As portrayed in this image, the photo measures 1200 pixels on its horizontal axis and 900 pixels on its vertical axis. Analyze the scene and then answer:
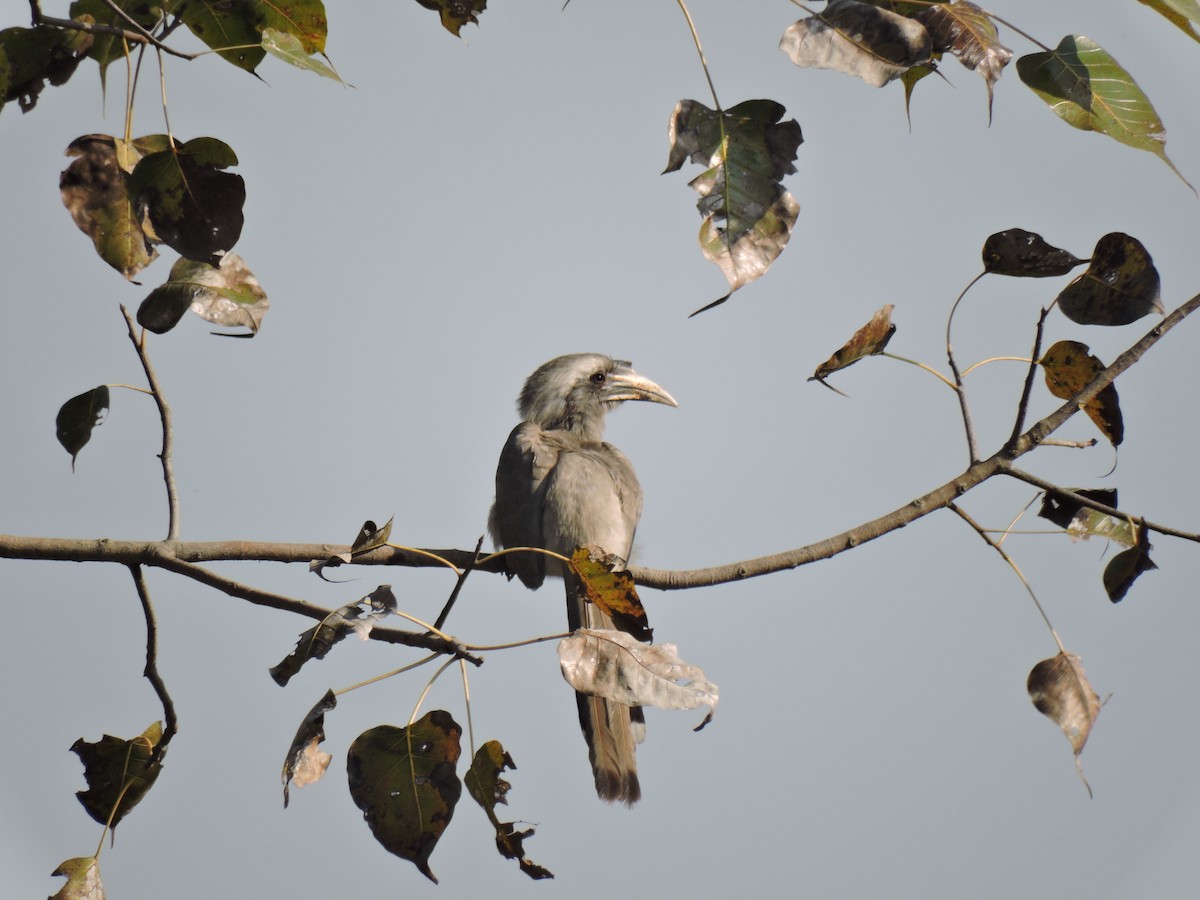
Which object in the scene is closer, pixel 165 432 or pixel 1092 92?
pixel 1092 92

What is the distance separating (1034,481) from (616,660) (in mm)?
1571

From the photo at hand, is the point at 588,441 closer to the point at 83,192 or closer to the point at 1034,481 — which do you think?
the point at 1034,481

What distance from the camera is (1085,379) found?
320 cm

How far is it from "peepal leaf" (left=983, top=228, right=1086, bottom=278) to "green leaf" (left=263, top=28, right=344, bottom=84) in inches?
65.2

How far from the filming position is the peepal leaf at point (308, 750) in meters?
2.43

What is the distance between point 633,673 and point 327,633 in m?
0.70

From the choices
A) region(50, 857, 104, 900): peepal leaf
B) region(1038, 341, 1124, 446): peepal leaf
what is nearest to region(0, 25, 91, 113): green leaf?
region(50, 857, 104, 900): peepal leaf

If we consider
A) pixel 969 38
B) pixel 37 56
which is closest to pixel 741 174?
pixel 969 38

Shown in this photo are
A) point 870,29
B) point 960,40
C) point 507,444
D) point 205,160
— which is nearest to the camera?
point 870,29

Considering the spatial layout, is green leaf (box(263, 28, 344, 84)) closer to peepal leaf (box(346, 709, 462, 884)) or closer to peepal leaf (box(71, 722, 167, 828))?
peepal leaf (box(346, 709, 462, 884))

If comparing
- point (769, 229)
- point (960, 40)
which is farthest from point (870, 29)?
point (769, 229)

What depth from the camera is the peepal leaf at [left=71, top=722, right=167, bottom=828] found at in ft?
9.52

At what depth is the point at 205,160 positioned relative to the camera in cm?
Answer: 229

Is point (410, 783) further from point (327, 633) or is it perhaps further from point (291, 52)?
point (291, 52)
